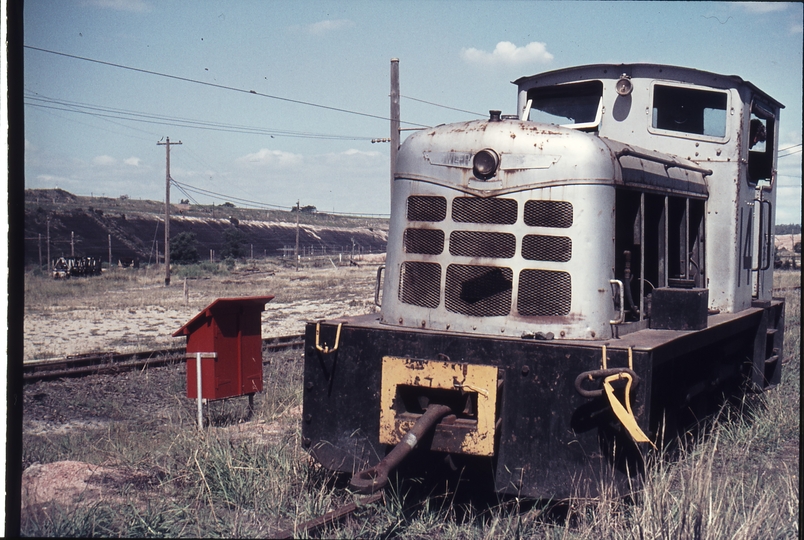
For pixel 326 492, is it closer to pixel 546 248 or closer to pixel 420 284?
pixel 420 284

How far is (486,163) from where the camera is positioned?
4555mm

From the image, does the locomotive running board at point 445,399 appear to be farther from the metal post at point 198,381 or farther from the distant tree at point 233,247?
the distant tree at point 233,247

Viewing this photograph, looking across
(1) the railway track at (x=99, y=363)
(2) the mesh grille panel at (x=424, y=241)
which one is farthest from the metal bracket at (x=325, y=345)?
(1) the railway track at (x=99, y=363)

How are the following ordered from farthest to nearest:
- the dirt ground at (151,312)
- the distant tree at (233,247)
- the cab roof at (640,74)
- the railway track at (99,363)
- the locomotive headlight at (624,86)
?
the distant tree at (233,247) → the dirt ground at (151,312) → the railway track at (99,363) → the cab roof at (640,74) → the locomotive headlight at (624,86)

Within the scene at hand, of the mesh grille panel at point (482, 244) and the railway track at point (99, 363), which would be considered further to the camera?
the railway track at point (99, 363)

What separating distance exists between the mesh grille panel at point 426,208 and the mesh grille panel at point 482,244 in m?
0.16

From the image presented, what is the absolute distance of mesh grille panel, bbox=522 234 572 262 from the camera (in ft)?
14.6

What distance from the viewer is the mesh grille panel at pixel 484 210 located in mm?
4559

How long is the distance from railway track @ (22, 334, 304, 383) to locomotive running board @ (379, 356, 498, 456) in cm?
647

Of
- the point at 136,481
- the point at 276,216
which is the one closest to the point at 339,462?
the point at 136,481

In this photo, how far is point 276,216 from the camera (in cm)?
10681

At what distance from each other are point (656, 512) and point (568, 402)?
0.73 m

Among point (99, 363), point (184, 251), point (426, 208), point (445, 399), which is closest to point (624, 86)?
point (426, 208)

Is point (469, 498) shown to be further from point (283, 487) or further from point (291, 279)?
point (291, 279)
